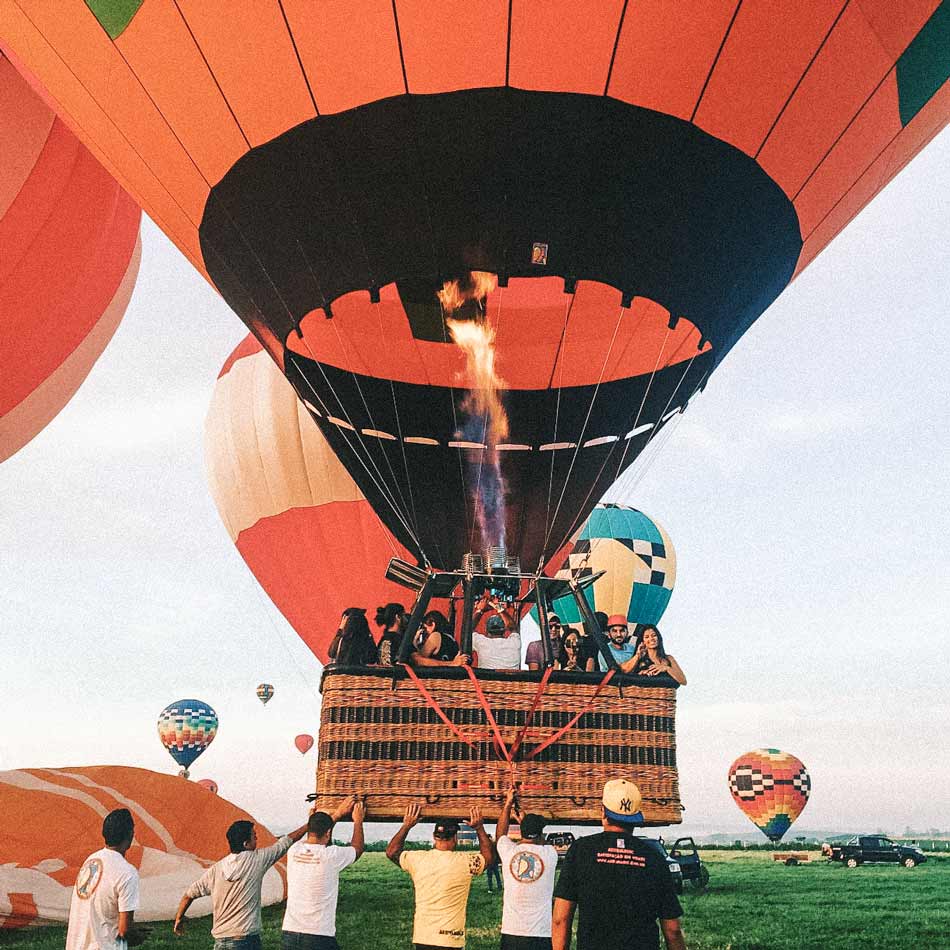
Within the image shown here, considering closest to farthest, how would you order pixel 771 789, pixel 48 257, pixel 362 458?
pixel 362 458
pixel 48 257
pixel 771 789

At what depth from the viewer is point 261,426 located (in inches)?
453

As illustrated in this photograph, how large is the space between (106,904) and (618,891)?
1.68 metres

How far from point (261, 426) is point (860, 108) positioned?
25.0 feet

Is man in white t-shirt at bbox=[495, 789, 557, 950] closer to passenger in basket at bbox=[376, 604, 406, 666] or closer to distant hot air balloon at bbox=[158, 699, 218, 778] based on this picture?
passenger in basket at bbox=[376, 604, 406, 666]

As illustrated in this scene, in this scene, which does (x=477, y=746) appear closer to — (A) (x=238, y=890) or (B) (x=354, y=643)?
(B) (x=354, y=643)

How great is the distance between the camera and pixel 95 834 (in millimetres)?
6551

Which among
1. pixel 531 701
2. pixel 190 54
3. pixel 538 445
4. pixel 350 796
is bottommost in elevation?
pixel 350 796

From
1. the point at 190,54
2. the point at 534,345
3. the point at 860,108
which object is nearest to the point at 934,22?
the point at 860,108

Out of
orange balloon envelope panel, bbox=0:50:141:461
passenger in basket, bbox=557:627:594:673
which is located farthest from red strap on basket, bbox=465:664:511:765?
orange balloon envelope panel, bbox=0:50:141:461

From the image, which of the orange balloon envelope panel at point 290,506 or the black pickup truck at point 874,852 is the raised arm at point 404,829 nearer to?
the orange balloon envelope panel at point 290,506

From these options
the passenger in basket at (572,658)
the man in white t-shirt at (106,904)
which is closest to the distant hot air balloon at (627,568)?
the passenger in basket at (572,658)

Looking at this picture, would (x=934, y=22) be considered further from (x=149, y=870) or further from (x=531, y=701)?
(x=149, y=870)

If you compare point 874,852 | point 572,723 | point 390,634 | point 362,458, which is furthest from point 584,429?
point 874,852

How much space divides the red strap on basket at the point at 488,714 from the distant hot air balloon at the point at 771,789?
16.5m
